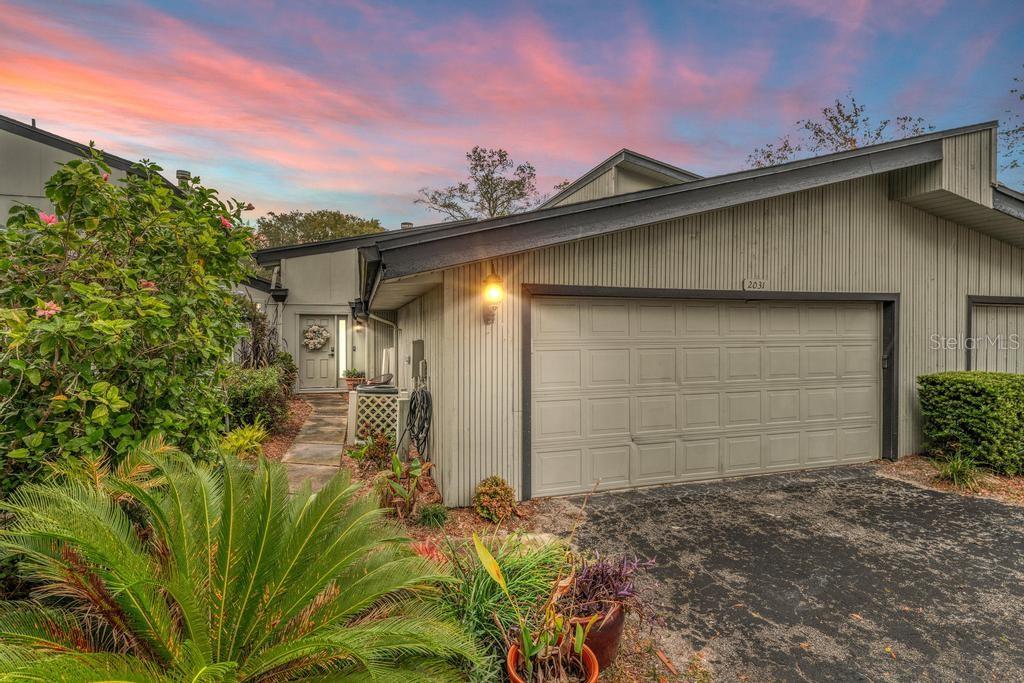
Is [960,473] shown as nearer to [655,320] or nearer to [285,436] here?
[655,320]

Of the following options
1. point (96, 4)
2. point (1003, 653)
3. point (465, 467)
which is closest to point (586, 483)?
point (465, 467)

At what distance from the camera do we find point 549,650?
208 centimetres

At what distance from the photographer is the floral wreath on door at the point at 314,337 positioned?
529 inches

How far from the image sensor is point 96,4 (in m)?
4.59

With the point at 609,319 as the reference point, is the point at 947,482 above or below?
below

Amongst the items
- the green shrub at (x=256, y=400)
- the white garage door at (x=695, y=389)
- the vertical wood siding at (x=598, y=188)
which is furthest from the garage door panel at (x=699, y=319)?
the green shrub at (x=256, y=400)

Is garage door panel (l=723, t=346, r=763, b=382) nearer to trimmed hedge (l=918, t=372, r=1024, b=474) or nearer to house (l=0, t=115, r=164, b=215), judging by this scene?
trimmed hedge (l=918, t=372, r=1024, b=474)

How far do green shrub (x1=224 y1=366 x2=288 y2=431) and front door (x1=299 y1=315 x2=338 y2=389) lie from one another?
526 cm

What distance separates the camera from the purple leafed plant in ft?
7.75

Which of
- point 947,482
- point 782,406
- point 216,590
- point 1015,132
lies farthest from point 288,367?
point 1015,132

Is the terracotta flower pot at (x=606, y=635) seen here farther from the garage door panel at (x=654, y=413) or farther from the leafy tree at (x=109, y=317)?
the garage door panel at (x=654, y=413)

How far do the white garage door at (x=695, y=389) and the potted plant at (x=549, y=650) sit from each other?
2.92 m

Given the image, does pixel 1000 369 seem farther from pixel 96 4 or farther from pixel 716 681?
pixel 96 4

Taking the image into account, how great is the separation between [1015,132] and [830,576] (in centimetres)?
2113
